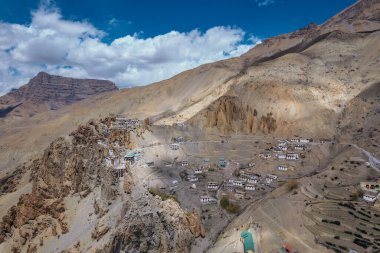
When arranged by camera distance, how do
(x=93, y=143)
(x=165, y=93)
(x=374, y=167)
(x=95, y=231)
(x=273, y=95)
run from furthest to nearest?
(x=165, y=93), (x=273, y=95), (x=93, y=143), (x=374, y=167), (x=95, y=231)

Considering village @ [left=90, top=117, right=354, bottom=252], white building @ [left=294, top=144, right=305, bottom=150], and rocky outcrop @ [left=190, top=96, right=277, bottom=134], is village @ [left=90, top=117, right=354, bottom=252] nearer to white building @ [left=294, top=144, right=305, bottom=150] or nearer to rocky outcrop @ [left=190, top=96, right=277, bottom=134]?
white building @ [left=294, top=144, right=305, bottom=150]

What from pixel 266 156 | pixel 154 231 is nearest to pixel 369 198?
pixel 266 156

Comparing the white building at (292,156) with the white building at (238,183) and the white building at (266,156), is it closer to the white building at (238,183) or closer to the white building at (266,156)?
the white building at (266,156)

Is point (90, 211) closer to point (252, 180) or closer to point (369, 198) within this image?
point (252, 180)

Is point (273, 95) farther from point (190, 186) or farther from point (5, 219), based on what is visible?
point (5, 219)

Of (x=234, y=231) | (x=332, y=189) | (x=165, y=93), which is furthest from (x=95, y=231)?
(x=165, y=93)

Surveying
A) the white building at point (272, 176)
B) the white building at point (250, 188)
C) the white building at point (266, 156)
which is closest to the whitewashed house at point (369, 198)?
the white building at point (272, 176)
